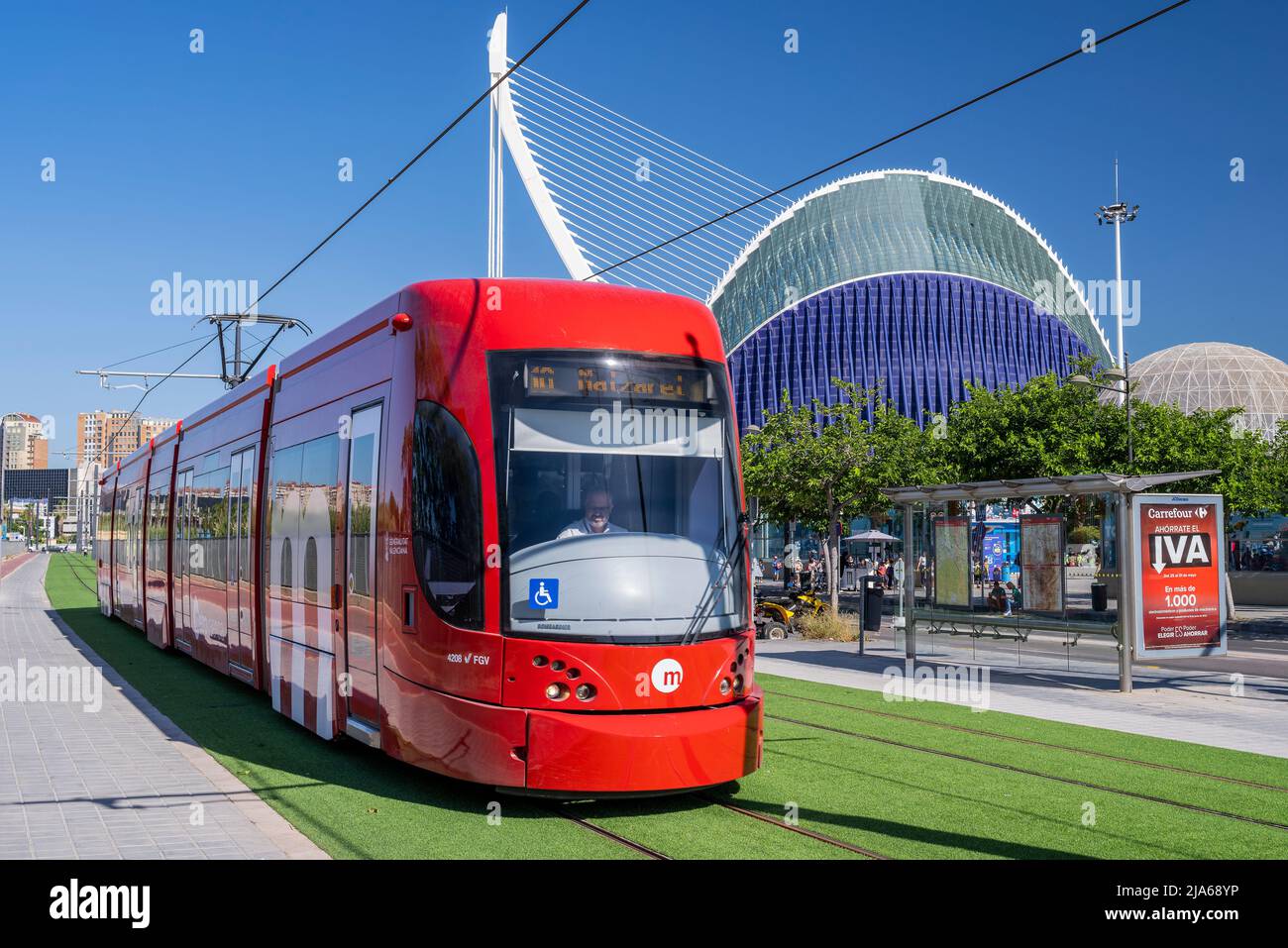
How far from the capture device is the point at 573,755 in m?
7.64

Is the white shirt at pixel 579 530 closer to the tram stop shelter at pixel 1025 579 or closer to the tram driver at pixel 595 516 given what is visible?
the tram driver at pixel 595 516

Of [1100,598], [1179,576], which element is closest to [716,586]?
[1100,598]

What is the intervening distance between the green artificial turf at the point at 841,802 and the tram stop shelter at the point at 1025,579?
3.91 meters

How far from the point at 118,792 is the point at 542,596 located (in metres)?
3.58

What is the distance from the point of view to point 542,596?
7836 mm

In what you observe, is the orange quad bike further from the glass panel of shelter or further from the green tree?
Result: the glass panel of shelter

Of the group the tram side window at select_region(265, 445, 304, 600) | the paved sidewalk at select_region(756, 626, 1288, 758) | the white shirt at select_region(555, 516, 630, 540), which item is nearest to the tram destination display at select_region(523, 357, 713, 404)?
the white shirt at select_region(555, 516, 630, 540)

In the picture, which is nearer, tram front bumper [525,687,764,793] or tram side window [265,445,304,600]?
tram front bumper [525,687,764,793]

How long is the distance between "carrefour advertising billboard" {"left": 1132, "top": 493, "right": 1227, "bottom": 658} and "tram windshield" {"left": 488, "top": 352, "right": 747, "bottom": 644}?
969 cm

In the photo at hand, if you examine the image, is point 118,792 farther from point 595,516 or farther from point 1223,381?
point 1223,381

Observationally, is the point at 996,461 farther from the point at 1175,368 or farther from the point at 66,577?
the point at 1175,368

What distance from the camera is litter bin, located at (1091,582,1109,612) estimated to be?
16.7 meters

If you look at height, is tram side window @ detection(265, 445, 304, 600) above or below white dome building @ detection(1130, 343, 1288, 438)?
below

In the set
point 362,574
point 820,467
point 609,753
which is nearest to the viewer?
point 609,753
